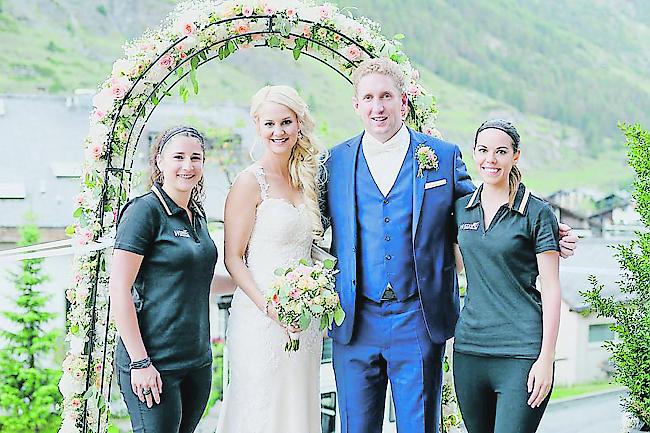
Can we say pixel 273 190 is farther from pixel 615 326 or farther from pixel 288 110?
pixel 615 326

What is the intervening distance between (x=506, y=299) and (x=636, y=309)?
5.96 feet

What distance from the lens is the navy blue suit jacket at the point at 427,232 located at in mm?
3369

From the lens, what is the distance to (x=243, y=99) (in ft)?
61.6

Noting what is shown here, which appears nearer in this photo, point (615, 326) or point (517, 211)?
point (517, 211)

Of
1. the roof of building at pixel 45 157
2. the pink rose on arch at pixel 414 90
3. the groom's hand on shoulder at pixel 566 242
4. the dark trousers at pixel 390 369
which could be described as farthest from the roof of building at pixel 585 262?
the groom's hand on shoulder at pixel 566 242

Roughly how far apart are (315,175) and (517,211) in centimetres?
94

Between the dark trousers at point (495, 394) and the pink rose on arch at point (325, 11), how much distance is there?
1727 millimetres

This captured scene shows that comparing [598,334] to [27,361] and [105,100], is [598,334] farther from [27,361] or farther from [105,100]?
[105,100]

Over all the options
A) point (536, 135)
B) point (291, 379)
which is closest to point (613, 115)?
point (536, 135)

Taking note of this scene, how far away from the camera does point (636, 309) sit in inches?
179

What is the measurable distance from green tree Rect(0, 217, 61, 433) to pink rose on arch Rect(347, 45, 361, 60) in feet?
22.7

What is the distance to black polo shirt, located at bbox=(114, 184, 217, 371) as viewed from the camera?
3.06 meters

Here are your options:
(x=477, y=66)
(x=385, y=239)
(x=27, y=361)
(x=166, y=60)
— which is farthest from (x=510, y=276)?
(x=477, y=66)

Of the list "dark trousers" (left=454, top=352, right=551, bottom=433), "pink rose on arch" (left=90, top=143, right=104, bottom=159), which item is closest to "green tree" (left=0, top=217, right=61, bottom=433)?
"pink rose on arch" (left=90, top=143, right=104, bottom=159)
